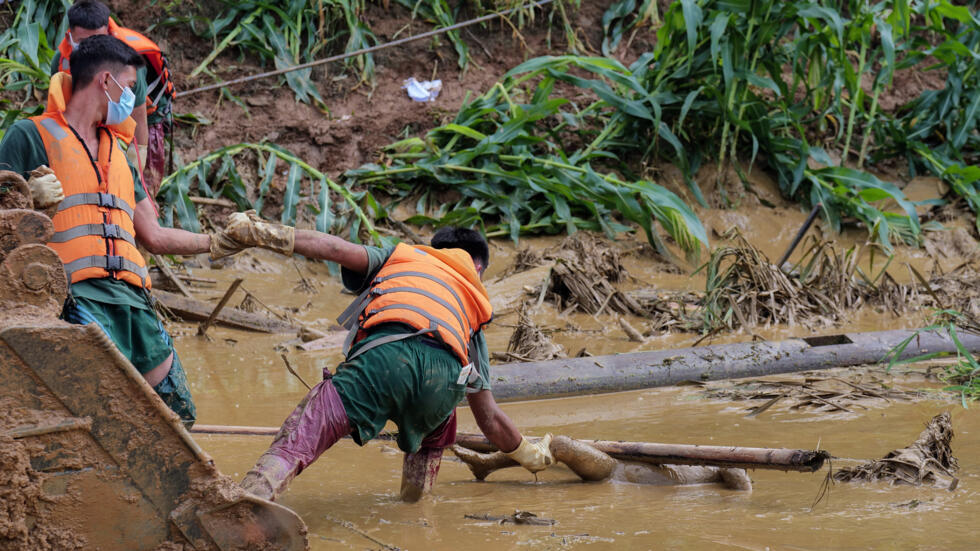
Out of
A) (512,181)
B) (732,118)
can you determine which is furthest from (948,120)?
(512,181)

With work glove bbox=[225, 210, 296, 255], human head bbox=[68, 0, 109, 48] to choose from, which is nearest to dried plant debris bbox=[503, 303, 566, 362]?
work glove bbox=[225, 210, 296, 255]

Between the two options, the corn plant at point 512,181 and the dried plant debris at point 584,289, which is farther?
the corn plant at point 512,181

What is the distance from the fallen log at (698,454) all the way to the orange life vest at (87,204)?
735mm

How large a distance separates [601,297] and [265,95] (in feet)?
13.0

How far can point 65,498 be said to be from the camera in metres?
2.00

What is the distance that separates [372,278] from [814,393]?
2.26 meters

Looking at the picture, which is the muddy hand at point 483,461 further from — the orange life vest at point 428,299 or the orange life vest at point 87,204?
the orange life vest at point 87,204

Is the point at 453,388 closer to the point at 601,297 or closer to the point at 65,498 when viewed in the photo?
the point at 65,498

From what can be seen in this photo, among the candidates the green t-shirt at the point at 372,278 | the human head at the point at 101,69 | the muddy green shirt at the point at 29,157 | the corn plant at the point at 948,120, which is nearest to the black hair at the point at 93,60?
the human head at the point at 101,69

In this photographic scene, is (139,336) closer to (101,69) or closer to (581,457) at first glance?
(101,69)

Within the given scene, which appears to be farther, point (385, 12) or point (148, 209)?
point (385, 12)

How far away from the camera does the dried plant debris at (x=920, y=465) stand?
2943 mm

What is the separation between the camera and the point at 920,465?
294 centimetres

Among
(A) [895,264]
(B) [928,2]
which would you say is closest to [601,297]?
(A) [895,264]
